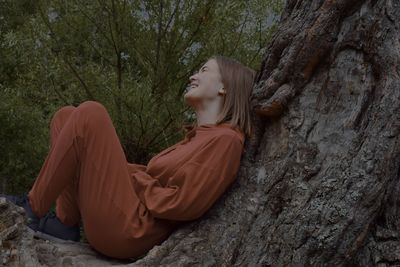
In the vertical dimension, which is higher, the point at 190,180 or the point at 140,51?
the point at 140,51

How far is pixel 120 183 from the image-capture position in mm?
3000

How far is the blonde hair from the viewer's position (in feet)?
10.5

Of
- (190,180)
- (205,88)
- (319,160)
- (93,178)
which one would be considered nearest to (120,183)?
(93,178)

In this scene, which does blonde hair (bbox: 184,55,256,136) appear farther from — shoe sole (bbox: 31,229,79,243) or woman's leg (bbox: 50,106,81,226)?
shoe sole (bbox: 31,229,79,243)

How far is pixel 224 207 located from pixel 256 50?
11.3ft

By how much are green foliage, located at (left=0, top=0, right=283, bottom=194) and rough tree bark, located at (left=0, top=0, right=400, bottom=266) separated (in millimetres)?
2508

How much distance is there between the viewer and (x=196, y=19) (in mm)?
5676

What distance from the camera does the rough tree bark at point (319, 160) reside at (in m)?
2.69

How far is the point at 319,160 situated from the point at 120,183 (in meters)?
0.97

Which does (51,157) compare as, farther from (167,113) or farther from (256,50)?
(256,50)

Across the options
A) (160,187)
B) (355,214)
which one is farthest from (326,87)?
(160,187)

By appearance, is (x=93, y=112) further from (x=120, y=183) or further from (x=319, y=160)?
(x=319, y=160)

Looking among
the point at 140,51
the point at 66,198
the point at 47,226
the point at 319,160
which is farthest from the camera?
the point at 140,51

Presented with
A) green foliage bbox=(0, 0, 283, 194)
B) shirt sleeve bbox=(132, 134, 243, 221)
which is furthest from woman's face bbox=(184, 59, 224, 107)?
green foliage bbox=(0, 0, 283, 194)
